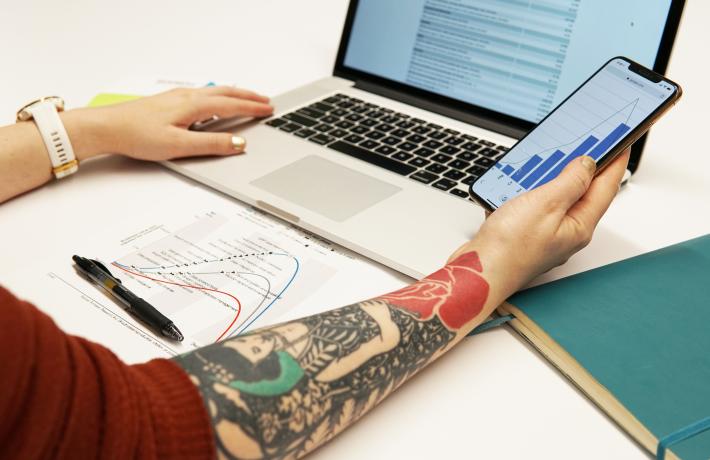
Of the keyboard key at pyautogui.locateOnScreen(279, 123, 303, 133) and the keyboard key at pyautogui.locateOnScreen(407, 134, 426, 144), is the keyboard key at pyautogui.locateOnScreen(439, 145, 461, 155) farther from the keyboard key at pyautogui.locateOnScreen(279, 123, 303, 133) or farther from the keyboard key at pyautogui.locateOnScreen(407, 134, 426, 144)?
the keyboard key at pyautogui.locateOnScreen(279, 123, 303, 133)

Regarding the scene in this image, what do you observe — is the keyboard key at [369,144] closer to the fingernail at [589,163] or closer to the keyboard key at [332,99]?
the keyboard key at [332,99]

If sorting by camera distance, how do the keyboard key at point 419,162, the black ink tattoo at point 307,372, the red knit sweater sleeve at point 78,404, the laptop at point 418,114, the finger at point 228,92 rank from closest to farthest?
the red knit sweater sleeve at point 78,404
the black ink tattoo at point 307,372
the laptop at point 418,114
the keyboard key at point 419,162
the finger at point 228,92

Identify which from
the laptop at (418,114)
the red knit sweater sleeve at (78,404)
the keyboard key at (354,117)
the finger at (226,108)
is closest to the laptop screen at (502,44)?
the laptop at (418,114)

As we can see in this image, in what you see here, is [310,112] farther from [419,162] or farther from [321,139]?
[419,162]

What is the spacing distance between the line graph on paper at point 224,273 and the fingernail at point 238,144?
142 mm

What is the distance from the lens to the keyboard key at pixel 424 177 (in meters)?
0.85

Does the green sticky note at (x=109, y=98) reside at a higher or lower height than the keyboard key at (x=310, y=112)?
lower

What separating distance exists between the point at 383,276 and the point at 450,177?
8.0 inches

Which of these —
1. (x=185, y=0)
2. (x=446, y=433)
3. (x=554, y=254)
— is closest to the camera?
(x=446, y=433)

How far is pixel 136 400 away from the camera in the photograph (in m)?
0.43

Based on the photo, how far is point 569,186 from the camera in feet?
2.13

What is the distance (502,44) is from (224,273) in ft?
1.74

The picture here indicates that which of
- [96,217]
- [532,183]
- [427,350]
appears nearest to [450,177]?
[532,183]

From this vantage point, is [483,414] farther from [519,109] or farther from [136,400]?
[519,109]
